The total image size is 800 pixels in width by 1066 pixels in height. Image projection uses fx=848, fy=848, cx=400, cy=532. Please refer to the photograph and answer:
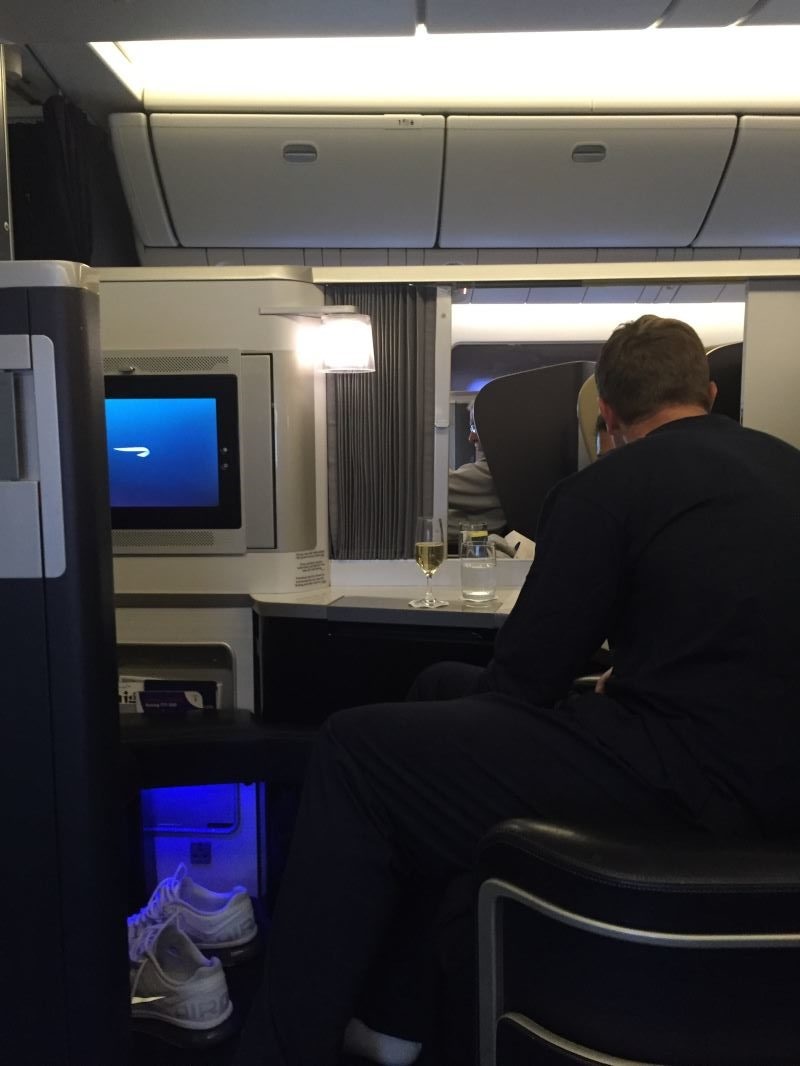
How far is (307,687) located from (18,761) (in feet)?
3.06

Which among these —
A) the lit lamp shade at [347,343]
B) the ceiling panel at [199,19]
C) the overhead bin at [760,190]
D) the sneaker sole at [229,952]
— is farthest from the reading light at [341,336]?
the overhead bin at [760,190]

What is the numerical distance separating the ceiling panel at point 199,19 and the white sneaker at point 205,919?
1954 mm

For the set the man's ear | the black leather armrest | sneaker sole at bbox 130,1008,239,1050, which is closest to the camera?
the black leather armrest

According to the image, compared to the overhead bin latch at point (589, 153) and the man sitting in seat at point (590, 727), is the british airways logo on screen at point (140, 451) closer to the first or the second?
the man sitting in seat at point (590, 727)

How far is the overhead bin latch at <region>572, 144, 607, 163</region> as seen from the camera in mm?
2961

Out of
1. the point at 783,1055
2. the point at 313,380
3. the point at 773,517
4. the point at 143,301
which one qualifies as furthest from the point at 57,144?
the point at 783,1055

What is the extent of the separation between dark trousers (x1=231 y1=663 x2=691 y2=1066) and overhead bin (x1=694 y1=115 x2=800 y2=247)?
8.01 feet

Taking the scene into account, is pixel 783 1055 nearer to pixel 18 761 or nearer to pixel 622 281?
pixel 18 761

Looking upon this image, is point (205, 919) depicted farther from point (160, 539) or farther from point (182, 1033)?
point (160, 539)

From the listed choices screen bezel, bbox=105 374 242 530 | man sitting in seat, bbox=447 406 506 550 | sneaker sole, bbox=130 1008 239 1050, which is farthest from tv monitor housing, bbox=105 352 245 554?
sneaker sole, bbox=130 1008 239 1050

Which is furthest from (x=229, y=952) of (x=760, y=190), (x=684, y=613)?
(x=760, y=190)

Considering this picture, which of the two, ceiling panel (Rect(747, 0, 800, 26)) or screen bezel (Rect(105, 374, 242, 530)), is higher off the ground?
ceiling panel (Rect(747, 0, 800, 26))

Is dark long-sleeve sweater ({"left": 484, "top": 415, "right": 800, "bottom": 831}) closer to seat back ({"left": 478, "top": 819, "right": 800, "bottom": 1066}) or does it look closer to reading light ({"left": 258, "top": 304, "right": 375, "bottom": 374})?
seat back ({"left": 478, "top": 819, "right": 800, "bottom": 1066})

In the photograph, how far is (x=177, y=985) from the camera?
75.4 inches
